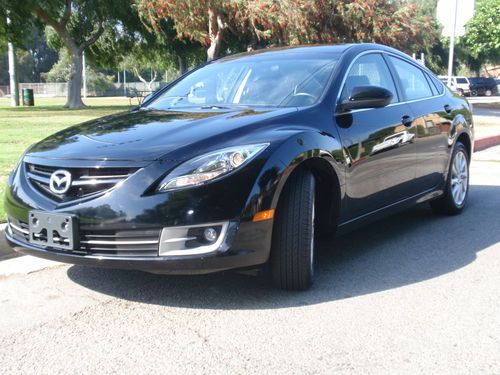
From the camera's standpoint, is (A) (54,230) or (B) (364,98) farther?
(B) (364,98)

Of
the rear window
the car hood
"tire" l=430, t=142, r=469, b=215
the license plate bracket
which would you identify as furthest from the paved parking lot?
the rear window

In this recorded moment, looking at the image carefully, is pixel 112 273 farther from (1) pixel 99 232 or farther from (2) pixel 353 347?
(2) pixel 353 347

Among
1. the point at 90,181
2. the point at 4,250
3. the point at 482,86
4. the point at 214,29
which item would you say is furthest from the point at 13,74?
the point at 482,86

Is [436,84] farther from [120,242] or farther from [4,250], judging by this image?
[4,250]

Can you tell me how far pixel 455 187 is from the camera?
19.5 feet

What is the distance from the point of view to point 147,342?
3068mm

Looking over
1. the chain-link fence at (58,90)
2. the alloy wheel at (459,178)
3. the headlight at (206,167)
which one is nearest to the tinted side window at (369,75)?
the headlight at (206,167)

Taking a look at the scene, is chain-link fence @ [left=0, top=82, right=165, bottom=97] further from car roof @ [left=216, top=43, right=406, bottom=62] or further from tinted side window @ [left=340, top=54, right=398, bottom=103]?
tinted side window @ [left=340, top=54, right=398, bottom=103]

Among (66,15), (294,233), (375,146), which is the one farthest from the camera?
(66,15)

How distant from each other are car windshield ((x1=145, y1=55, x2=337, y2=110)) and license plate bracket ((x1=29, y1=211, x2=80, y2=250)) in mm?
1490

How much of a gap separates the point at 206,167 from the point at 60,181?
835 millimetres

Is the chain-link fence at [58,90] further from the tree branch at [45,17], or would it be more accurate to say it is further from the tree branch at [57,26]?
the tree branch at [45,17]

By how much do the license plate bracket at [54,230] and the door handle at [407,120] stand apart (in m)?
2.75

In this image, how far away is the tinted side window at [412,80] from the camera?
5176 mm
